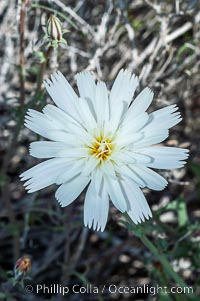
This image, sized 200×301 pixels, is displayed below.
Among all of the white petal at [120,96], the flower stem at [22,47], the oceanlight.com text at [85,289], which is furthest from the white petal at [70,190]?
the oceanlight.com text at [85,289]

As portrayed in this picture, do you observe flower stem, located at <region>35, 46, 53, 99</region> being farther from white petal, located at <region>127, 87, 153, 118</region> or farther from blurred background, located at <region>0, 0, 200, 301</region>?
white petal, located at <region>127, 87, 153, 118</region>

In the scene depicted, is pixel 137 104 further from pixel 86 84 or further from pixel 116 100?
pixel 86 84

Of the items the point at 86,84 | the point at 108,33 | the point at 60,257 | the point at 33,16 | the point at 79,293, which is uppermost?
the point at 33,16

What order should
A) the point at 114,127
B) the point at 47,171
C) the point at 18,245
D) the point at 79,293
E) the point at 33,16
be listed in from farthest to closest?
the point at 33,16 < the point at 79,293 < the point at 18,245 < the point at 114,127 < the point at 47,171

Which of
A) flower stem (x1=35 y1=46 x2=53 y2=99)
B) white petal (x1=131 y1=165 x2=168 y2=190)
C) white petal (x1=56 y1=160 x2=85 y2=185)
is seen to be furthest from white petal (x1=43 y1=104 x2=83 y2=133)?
flower stem (x1=35 y1=46 x2=53 y2=99)

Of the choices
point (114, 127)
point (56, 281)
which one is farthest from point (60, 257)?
point (114, 127)

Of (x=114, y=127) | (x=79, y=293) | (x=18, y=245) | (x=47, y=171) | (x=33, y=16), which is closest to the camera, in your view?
(x=47, y=171)

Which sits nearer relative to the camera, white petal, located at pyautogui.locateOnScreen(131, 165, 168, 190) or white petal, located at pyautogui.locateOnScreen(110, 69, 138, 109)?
white petal, located at pyautogui.locateOnScreen(131, 165, 168, 190)

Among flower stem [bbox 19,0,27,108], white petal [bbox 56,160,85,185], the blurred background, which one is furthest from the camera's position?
the blurred background
